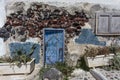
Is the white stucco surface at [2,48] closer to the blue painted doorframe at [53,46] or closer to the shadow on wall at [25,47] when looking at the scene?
the shadow on wall at [25,47]

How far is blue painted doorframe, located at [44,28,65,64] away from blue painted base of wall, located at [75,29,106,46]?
0.77 metres

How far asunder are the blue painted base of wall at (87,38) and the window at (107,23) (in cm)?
31

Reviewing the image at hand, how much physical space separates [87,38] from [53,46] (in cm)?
158

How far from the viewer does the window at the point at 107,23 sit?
40.4 ft

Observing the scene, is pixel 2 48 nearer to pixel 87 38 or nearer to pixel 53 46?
pixel 53 46

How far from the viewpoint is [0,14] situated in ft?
38.9

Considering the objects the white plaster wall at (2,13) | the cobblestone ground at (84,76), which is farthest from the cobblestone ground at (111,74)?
the white plaster wall at (2,13)

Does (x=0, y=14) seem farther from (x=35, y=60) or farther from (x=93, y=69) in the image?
(x=93, y=69)

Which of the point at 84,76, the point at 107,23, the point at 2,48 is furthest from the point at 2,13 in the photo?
the point at 107,23

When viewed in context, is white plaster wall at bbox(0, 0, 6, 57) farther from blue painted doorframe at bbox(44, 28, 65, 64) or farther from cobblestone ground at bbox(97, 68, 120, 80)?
cobblestone ground at bbox(97, 68, 120, 80)

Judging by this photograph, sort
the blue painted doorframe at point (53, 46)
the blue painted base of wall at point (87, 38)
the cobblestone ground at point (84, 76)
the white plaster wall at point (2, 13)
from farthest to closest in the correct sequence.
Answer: the blue painted base of wall at point (87, 38) → the blue painted doorframe at point (53, 46) → the white plaster wall at point (2, 13) → the cobblestone ground at point (84, 76)

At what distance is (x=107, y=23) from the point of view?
1238 cm

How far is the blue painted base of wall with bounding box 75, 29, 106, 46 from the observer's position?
40.7ft

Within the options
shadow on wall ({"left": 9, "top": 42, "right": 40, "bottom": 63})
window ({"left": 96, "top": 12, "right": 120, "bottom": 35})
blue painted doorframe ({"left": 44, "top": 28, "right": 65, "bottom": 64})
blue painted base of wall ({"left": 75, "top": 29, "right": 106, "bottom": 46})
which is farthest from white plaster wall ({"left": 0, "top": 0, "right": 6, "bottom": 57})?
window ({"left": 96, "top": 12, "right": 120, "bottom": 35})
